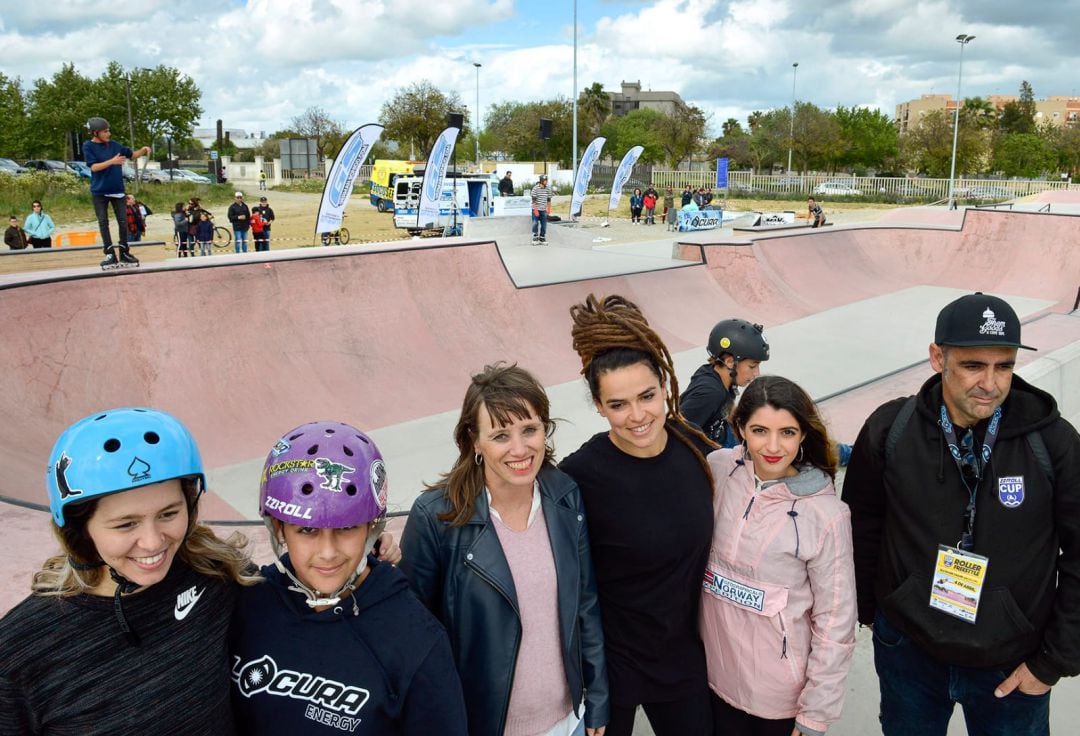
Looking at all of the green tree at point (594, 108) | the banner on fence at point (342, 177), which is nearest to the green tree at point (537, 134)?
the green tree at point (594, 108)

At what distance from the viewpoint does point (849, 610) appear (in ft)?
6.98

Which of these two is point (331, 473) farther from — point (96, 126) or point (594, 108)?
point (594, 108)

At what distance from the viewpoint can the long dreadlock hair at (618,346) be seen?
2242mm

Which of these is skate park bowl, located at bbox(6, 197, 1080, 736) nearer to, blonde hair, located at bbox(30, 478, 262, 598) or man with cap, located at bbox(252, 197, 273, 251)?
blonde hair, located at bbox(30, 478, 262, 598)

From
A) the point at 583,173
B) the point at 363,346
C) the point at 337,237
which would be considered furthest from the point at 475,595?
the point at 583,173

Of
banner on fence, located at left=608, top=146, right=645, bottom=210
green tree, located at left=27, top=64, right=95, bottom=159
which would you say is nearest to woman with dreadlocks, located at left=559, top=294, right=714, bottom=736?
banner on fence, located at left=608, top=146, right=645, bottom=210

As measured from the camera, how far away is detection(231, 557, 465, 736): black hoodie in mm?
1502

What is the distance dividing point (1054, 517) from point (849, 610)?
59 cm

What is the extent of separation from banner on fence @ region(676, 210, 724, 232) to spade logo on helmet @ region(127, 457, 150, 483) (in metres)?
26.4

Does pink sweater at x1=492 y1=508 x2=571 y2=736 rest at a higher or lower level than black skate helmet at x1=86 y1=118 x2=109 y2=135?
lower

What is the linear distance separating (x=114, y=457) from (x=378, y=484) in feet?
1.74

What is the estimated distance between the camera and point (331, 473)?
5.32 ft

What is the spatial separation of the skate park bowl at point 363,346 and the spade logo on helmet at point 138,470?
4.33ft

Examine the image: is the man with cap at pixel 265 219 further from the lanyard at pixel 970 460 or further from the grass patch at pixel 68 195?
the lanyard at pixel 970 460
